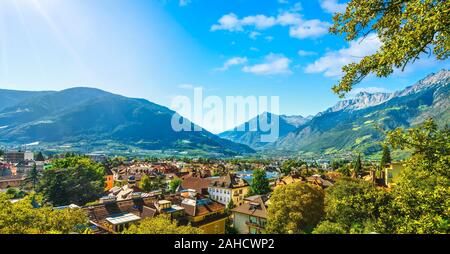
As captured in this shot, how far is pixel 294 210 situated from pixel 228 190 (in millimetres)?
27604

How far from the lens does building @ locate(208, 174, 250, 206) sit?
48188 mm

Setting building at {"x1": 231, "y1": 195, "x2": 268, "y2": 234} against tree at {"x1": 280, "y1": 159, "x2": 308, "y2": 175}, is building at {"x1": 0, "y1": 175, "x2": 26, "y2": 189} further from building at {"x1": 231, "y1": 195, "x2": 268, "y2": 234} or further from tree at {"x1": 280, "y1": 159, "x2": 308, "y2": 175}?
tree at {"x1": 280, "y1": 159, "x2": 308, "y2": 175}

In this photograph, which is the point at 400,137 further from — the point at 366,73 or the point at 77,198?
the point at 77,198

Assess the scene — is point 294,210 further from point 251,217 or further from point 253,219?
point 251,217

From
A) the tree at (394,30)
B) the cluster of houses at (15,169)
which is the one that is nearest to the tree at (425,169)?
the tree at (394,30)

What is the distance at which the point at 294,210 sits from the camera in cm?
2159

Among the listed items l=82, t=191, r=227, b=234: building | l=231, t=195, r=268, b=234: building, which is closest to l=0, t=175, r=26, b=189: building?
l=82, t=191, r=227, b=234: building

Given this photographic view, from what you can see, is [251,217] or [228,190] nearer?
[251,217]

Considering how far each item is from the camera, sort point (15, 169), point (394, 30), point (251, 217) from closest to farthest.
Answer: point (394, 30) < point (251, 217) < point (15, 169)

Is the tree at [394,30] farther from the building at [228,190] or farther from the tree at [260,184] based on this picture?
the building at [228,190]

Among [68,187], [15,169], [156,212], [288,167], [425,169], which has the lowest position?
[15,169]

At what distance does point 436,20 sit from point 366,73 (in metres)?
1.82

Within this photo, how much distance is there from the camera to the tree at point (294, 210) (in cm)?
2120

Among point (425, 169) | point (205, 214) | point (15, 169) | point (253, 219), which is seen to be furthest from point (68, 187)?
point (15, 169)
